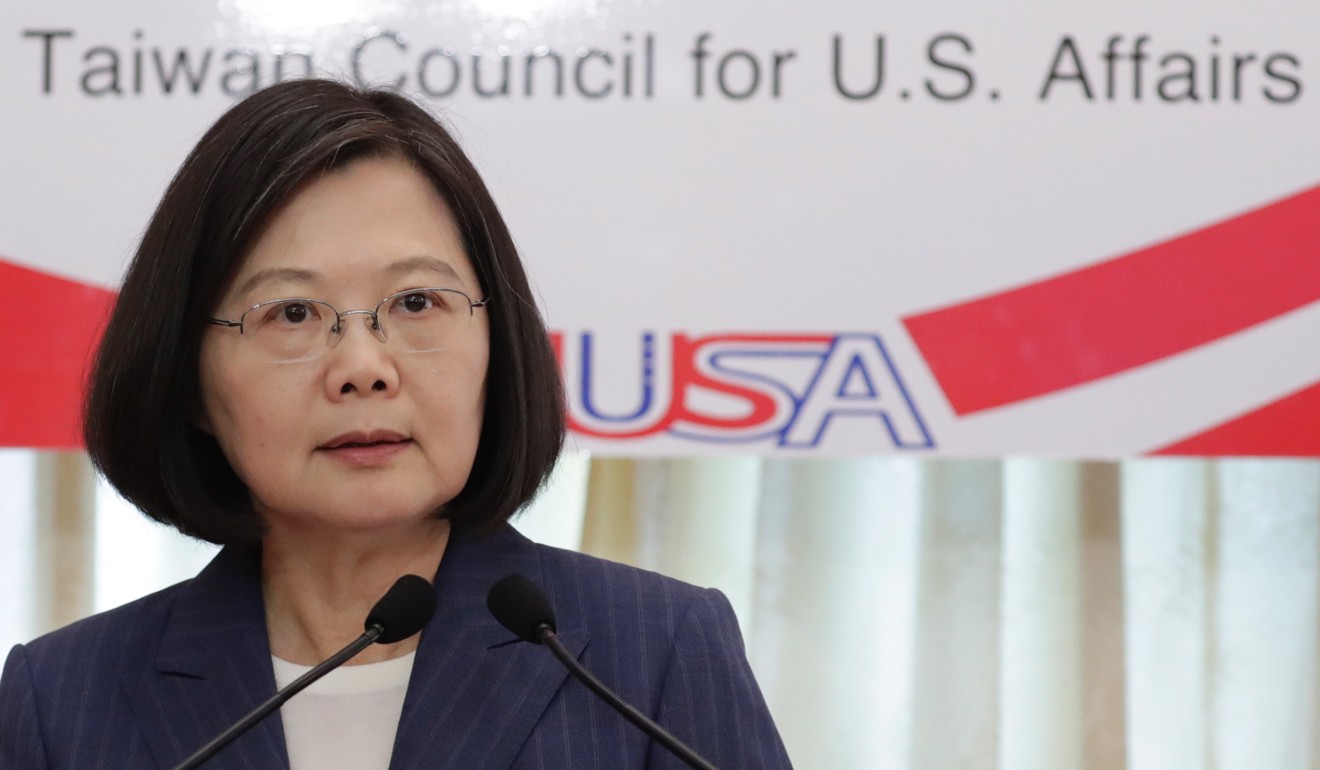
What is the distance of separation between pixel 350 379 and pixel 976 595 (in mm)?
1501

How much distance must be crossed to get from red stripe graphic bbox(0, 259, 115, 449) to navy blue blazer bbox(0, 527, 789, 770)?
2.58ft

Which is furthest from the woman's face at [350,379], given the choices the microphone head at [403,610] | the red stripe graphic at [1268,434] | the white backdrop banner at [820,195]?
the red stripe graphic at [1268,434]

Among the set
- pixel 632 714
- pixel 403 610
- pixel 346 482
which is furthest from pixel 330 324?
pixel 632 714

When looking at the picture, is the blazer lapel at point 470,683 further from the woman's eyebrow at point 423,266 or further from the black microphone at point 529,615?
the woman's eyebrow at point 423,266

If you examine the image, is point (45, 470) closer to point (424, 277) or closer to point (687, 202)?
point (687, 202)

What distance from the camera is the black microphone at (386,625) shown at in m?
1.14

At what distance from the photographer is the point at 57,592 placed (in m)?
2.53

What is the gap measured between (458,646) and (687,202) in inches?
40.2

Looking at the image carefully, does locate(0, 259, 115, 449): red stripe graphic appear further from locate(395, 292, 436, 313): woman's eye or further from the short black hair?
locate(395, 292, 436, 313): woman's eye

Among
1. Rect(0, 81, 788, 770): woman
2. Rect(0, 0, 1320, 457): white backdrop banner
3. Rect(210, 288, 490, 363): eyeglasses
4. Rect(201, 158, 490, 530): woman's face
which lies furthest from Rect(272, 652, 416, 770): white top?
Rect(0, 0, 1320, 457): white backdrop banner

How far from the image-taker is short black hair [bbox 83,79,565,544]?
1337 mm

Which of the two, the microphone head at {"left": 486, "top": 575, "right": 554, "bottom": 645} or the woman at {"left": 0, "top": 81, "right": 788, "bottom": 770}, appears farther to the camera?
the woman at {"left": 0, "top": 81, "right": 788, "bottom": 770}

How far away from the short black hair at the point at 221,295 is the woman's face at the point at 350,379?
1.2 inches

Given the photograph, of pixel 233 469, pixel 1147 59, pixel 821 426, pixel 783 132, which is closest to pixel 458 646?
pixel 233 469
